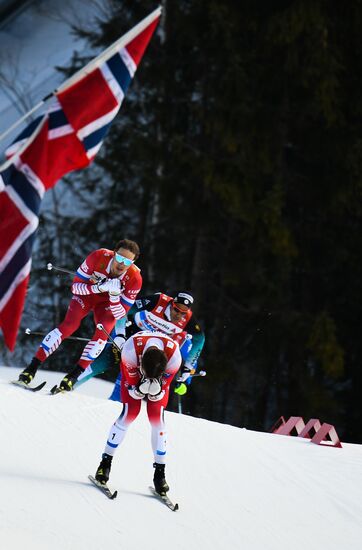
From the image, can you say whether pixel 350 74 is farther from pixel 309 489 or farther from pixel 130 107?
pixel 309 489

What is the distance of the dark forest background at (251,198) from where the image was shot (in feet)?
71.2

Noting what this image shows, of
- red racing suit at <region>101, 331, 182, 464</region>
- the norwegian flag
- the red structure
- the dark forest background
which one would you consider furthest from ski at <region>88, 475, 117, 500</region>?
the dark forest background

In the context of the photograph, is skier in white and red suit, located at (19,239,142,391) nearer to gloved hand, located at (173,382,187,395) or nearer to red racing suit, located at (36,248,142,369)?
red racing suit, located at (36,248,142,369)

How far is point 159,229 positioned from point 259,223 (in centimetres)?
211

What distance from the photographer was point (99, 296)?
37.1 feet

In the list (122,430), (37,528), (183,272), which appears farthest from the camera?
(183,272)

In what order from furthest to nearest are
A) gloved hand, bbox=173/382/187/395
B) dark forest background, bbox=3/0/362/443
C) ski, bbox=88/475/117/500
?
dark forest background, bbox=3/0/362/443 < gloved hand, bbox=173/382/187/395 < ski, bbox=88/475/117/500

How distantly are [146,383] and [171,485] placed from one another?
1706 millimetres

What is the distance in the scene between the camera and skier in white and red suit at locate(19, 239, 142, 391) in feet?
36.1

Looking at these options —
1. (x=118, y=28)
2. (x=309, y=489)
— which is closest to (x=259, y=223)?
(x=118, y=28)

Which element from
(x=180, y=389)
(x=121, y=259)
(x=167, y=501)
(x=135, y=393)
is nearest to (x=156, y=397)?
(x=135, y=393)

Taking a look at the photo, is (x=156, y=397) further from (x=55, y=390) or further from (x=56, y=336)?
(x=55, y=390)

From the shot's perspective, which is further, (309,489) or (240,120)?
(240,120)

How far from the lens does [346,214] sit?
22.9 meters
